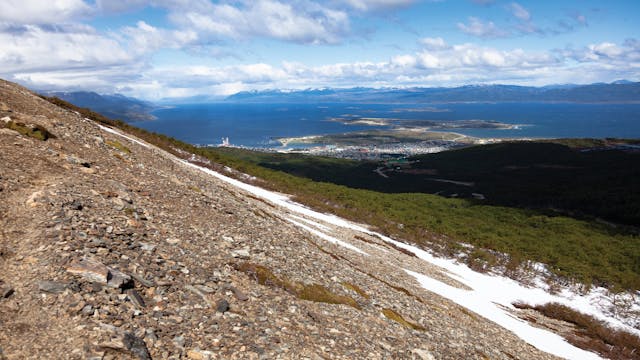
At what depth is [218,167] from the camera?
49.3m

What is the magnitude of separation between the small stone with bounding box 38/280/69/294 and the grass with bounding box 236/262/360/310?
18.8ft

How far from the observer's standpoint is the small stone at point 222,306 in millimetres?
11275

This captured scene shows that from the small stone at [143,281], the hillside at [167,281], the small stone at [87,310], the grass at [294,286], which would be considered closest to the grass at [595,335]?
the hillside at [167,281]

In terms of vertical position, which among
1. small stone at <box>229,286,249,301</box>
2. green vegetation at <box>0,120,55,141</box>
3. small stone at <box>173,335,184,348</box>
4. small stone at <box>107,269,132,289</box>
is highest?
green vegetation at <box>0,120,55,141</box>

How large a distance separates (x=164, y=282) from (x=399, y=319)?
992cm

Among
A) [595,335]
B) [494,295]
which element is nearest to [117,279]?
[494,295]

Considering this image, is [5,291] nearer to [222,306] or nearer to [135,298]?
[135,298]

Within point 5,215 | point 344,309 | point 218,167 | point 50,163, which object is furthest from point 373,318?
point 218,167

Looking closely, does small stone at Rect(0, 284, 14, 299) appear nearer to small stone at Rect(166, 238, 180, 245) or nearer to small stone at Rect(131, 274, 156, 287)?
small stone at Rect(131, 274, 156, 287)

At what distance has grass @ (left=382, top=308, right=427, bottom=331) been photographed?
16281mm

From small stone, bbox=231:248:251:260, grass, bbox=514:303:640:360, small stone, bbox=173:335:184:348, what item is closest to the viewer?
small stone, bbox=173:335:184:348

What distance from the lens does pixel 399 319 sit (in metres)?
16.6

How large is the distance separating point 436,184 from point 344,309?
129756mm

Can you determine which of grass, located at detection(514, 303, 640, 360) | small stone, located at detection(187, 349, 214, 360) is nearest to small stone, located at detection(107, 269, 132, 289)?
small stone, located at detection(187, 349, 214, 360)
